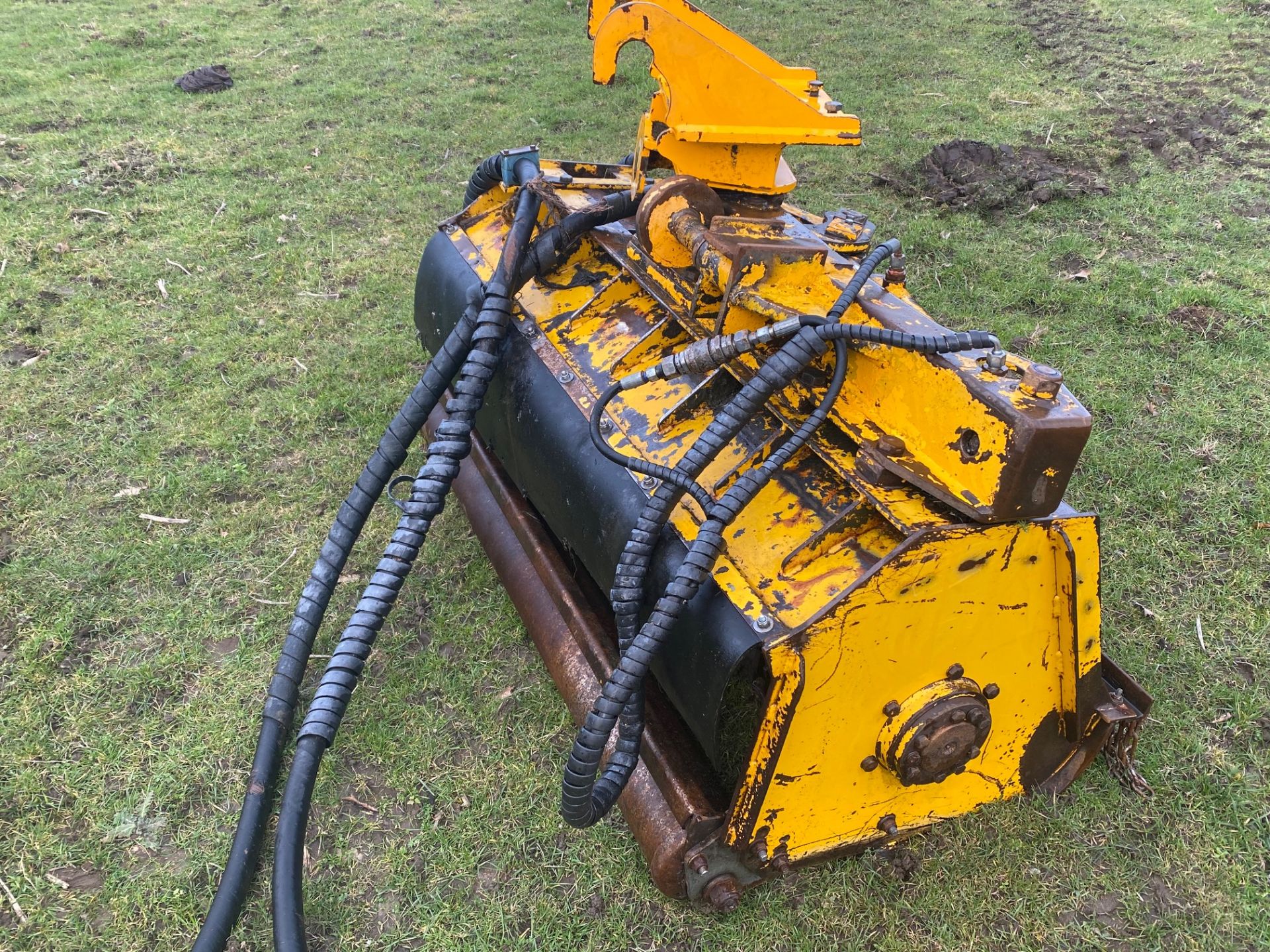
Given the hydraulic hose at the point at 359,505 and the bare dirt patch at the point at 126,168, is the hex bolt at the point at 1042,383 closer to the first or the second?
the hydraulic hose at the point at 359,505

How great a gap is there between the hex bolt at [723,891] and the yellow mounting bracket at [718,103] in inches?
80.6

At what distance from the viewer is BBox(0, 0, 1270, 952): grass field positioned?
87.8 inches

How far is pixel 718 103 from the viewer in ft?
8.25

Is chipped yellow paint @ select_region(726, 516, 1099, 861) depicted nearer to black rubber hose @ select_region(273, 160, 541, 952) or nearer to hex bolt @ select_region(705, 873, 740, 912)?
hex bolt @ select_region(705, 873, 740, 912)

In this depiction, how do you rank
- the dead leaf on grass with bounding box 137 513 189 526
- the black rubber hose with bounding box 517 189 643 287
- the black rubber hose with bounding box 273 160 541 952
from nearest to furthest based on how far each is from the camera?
the black rubber hose with bounding box 273 160 541 952 → the black rubber hose with bounding box 517 189 643 287 → the dead leaf on grass with bounding box 137 513 189 526

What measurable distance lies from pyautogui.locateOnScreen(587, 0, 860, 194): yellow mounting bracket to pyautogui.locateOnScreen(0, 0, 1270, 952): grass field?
169 cm

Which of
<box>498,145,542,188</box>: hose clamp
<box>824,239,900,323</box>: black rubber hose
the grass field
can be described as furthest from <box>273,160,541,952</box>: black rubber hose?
<box>824,239,900,323</box>: black rubber hose

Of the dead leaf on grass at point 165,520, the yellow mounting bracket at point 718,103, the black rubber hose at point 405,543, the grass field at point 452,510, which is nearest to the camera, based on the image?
the grass field at point 452,510

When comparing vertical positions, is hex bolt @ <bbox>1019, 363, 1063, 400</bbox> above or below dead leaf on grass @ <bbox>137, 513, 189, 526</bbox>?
above

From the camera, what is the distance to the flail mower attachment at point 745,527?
6.02 ft

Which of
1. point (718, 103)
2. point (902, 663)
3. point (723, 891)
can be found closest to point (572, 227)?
point (718, 103)

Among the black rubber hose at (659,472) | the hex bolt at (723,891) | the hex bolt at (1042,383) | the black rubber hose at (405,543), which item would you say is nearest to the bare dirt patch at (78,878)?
the black rubber hose at (405,543)

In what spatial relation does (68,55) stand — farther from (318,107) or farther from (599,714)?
(599,714)

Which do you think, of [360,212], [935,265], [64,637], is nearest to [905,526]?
[64,637]
